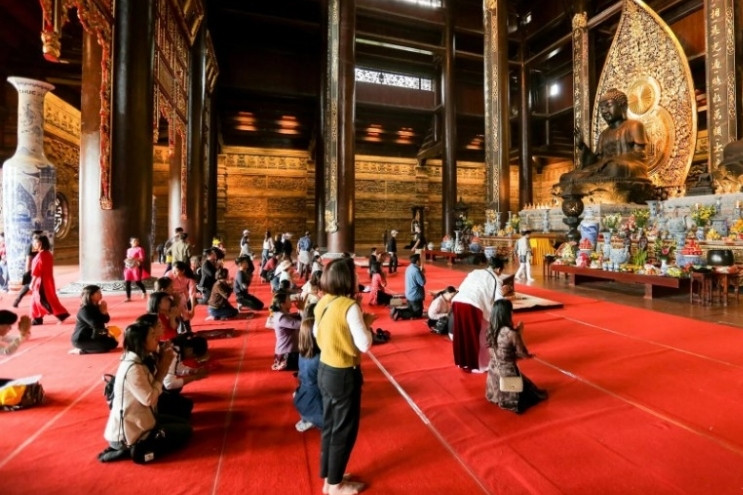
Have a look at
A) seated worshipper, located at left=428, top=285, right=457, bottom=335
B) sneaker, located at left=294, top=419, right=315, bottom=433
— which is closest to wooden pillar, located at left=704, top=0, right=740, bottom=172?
seated worshipper, located at left=428, top=285, right=457, bottom=335

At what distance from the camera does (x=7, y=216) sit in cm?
643

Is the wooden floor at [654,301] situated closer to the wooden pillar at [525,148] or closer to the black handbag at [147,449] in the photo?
the black handbag at [147,449]

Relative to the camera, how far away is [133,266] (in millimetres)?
5969

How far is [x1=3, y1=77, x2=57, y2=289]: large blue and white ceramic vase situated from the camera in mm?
6453

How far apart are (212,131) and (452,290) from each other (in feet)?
48.6

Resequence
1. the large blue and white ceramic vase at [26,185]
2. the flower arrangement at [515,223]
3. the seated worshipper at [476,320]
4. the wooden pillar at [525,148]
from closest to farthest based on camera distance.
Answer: the seated worshipper at [476,320]
the large blue and white ceramic vase at [26,185]
the flower arrangement at [515,223]
the wooden pillar at [525,148]

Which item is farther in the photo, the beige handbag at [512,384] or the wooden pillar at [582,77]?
the wooden pillar at [582,77]

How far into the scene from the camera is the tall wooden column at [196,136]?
1196cm

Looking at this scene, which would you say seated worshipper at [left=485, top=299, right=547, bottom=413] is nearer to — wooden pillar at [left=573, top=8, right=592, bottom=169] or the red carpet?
the red carpet

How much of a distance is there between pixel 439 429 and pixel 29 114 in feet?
27.6

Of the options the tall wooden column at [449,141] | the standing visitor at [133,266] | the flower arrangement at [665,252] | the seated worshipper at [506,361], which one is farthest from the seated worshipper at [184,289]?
the tall wooden column at [449,141]

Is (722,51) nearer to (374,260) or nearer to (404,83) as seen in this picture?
(374,260)

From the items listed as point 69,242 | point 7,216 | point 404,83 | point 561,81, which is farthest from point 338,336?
point 561,81

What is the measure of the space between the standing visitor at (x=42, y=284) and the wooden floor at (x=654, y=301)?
25.2ft
